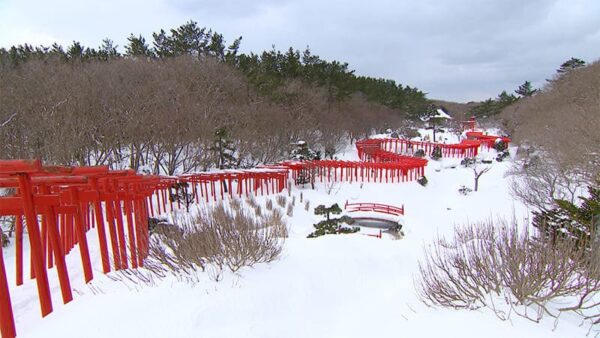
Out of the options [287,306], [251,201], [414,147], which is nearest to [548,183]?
[251,201]

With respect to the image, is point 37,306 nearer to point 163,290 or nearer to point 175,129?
point 163,290

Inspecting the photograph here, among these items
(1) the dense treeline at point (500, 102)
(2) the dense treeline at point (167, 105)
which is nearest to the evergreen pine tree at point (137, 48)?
(2) the dense treeline at point (167, 105)

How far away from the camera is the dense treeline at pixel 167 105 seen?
1659cm

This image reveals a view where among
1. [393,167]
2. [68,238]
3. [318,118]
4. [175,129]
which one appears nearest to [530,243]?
[68,238]

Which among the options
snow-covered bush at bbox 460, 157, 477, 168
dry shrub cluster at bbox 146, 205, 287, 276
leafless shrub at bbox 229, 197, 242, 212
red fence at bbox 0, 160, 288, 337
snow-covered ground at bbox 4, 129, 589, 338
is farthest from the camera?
snow-covered bush at bbox 460, 157, 477, 168

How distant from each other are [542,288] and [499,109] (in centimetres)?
6800

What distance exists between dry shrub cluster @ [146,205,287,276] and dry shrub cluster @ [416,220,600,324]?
127 inches

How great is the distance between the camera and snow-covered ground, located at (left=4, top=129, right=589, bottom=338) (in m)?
4.82

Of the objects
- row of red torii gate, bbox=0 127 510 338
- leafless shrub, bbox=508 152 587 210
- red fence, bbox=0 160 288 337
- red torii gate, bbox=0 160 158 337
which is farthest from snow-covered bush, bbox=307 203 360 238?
leafless shrub, bbox=508 152 587 210

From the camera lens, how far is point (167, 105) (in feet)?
71.7

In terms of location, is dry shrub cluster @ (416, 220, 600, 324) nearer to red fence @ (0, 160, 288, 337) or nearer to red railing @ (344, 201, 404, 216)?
red fence @ (0, 160, 288, 337)

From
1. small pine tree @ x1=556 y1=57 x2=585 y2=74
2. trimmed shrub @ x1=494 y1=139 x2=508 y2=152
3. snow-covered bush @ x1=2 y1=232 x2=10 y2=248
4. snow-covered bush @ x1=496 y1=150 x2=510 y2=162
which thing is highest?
small pine tree @ x1=556 y1=57 x2=585 y2=74

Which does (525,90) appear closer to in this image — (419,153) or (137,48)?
(419,153)

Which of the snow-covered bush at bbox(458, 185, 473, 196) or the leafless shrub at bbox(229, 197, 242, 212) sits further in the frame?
the snow-covered bush at bbox(458, 185, 473, 196)
